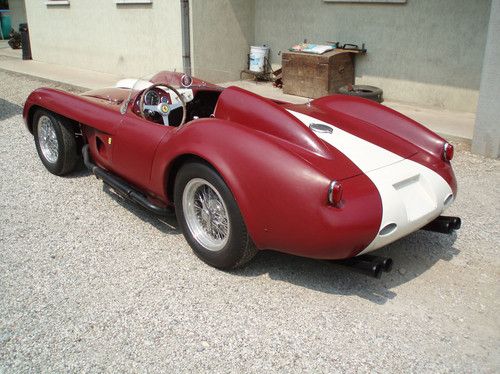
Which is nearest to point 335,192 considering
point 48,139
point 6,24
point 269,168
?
point 269,168

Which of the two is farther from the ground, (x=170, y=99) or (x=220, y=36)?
(x=220, y=36)

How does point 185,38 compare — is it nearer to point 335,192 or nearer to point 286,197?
point 286,197

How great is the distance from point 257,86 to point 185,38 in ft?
5.01

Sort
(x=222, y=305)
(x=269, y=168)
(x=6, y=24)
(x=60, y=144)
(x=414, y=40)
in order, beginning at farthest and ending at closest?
(x=6, y=24) → (x=414, y=40) → (x=60, y=144) → (x=222, y=305) → (x=269, y=168)

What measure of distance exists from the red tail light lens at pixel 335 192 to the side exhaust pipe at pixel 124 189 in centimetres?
138

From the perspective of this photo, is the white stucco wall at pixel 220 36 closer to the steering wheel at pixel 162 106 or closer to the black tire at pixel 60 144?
the black tire at pixel 60 144

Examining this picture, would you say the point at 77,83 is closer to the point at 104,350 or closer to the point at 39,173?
the point at 39,173

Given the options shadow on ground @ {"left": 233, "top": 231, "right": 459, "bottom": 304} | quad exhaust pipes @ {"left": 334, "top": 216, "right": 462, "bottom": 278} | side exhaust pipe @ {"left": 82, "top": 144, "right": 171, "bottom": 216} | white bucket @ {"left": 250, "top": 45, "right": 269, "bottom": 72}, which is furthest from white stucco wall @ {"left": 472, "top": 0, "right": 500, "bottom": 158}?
white bucket @ {"left": 250, "top": 45, "right": 269, "bottom": 72}

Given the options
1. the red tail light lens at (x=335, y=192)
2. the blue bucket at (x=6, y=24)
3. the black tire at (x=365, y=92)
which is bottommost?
the black tire at (x=365, y=92)

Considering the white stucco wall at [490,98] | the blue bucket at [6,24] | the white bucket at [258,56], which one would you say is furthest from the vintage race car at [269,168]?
the blue bucket at [6,24]

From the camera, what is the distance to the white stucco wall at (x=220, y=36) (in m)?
8.67

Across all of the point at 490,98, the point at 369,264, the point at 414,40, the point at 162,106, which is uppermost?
the point at 414,40

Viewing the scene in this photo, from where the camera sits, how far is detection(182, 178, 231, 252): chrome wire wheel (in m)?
3.05

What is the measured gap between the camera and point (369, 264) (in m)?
2.69
